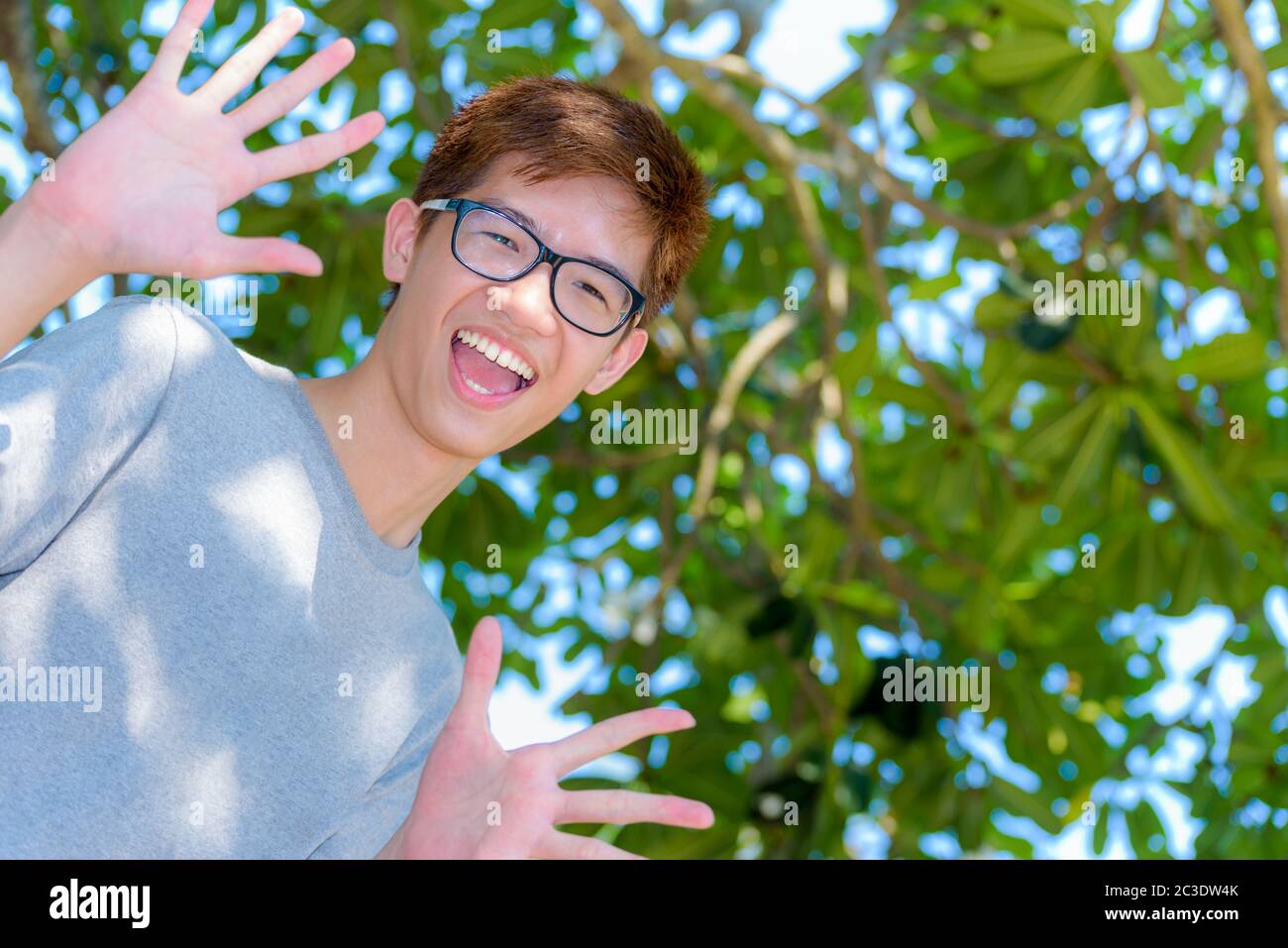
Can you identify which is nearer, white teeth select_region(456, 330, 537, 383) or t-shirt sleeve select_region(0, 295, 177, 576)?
t-shirt sleeve select_region(0, 295, 177, 576)

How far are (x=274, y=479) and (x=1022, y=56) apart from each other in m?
1.81

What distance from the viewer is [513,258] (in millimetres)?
1424

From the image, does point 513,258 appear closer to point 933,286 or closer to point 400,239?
point 400,239

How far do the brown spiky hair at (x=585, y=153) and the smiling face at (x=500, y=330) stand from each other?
0.07 feet

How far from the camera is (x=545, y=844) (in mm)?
1185

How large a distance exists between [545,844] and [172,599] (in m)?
0.42

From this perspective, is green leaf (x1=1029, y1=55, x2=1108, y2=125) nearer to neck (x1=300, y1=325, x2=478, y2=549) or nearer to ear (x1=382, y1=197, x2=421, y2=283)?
ear (x1=382, y1=197, x2=421, y2=283)

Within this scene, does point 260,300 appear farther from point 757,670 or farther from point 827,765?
point 827,765

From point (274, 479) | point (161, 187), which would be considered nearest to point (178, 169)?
point (161, 187)

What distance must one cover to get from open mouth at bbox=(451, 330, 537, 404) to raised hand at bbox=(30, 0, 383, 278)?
0.29 m

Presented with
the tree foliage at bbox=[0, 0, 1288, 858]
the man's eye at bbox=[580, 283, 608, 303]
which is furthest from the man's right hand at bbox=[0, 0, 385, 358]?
the tree foliage at bbox=[0, 0, 1288, 858]

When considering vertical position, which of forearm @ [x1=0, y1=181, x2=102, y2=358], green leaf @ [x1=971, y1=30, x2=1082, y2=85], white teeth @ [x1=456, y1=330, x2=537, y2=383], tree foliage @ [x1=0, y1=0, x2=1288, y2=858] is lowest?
tree foliage @ [x1=0, y1=0, x2=1288, y2=858]

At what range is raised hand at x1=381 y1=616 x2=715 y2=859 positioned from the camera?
1188 millimetres
